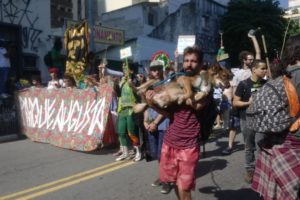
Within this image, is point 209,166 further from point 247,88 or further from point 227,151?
point 247,88

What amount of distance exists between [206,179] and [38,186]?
228 cm

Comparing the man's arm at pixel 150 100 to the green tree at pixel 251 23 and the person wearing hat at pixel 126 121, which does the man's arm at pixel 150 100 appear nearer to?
the person wearing hat at pixel 126 121

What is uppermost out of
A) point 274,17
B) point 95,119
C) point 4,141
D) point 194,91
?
point 274,17

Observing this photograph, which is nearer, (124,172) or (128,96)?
(124,172)

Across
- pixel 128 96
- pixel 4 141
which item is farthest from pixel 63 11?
pixel 128 96

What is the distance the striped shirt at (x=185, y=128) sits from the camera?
4.27 m

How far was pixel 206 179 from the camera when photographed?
6.39 metres

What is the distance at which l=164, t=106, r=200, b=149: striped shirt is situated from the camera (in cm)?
427

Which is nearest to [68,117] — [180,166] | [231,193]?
[231,193]

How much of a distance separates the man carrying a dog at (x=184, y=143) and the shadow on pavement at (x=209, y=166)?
236cm

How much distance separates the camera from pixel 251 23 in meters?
37.8

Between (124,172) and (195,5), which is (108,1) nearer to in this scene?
(195,5)

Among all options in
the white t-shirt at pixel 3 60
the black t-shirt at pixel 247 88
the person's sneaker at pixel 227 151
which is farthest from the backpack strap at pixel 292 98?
the white t-shirt at pixel 3 60

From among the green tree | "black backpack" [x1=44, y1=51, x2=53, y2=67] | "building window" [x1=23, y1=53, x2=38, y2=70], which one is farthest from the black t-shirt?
the green tree
